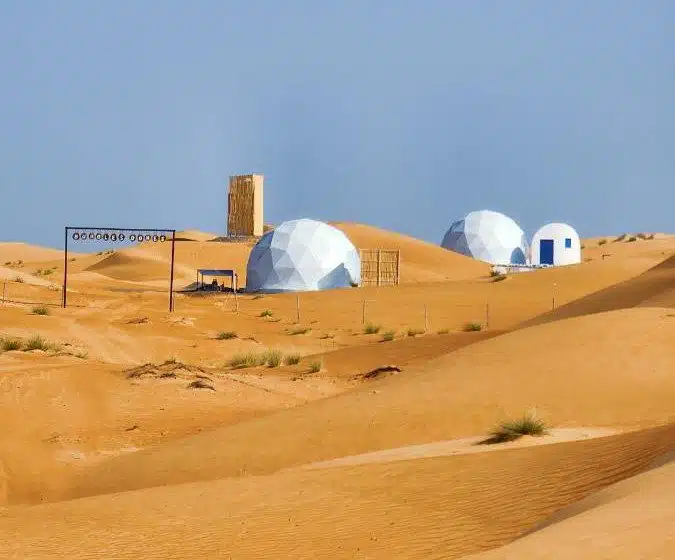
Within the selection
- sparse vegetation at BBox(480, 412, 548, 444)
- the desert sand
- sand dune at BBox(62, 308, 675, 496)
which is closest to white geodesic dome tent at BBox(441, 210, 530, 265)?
the desert sand

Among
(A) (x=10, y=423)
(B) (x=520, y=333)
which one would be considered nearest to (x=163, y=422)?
(A) (x=10, y=423)

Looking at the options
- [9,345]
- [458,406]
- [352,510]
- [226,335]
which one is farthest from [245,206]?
[352,510]

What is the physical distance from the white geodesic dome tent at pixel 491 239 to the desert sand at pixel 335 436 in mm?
39545

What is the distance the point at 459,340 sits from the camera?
1200 inches

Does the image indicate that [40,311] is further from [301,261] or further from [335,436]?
[335,436]

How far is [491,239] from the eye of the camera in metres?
79.2

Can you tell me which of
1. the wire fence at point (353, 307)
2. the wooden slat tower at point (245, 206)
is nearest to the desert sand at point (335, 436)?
the wire fence at point (353, 307)

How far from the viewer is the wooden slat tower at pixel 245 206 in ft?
243

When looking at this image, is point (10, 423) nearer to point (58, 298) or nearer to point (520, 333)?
point (520, 333)

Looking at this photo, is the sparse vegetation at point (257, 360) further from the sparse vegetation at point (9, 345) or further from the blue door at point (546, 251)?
the blue door at point (546, 251)

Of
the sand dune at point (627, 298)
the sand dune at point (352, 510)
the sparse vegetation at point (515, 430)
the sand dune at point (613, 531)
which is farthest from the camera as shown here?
the sand dune at point (627, 298)

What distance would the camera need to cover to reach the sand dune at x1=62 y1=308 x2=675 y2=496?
16.5 metres

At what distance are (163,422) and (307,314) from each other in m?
21.6

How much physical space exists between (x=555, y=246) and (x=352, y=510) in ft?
217
